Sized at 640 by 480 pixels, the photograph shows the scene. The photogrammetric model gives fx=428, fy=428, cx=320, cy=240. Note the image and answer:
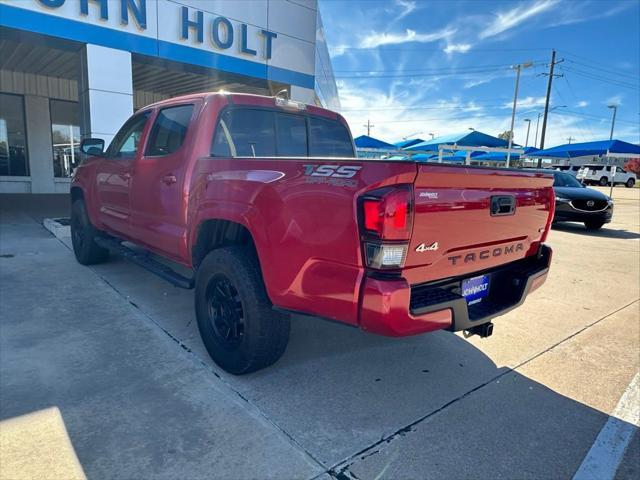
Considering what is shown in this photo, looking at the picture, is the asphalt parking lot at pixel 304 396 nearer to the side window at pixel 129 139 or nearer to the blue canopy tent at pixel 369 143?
the side window at pixel 129 139

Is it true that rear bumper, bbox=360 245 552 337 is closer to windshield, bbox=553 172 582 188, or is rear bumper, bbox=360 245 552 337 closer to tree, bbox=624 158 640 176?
windshield, bbox=553 172 582 188

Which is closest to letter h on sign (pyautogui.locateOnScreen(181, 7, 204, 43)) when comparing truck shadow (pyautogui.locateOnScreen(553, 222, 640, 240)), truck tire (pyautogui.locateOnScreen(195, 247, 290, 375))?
truck tire (pyautogui.locateOnScreen(195, 247, 290, 375))

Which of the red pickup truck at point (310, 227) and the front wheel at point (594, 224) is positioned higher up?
the red pickup truck at point (310, 227)

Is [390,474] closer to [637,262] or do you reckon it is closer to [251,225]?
[251,225]

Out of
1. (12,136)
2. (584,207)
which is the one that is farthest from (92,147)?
(12,136)

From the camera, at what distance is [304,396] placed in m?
2.85

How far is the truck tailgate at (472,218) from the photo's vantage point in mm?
2256

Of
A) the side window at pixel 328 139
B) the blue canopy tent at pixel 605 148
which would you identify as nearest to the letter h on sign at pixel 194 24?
the side window at pixel 328 139

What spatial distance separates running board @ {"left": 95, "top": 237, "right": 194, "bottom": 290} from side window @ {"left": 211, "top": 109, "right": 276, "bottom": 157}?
1.08 metres

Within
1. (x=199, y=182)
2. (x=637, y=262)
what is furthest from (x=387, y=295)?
(x=637, y=262)

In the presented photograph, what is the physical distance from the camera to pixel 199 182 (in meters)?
3.24

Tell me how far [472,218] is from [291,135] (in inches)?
78.0

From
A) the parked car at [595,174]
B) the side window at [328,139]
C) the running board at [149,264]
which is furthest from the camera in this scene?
the parked car at [595,174]

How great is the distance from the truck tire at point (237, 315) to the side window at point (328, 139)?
5.19 feet
